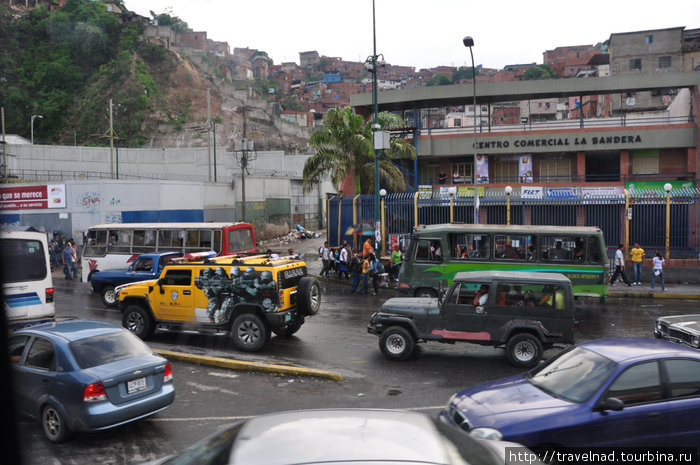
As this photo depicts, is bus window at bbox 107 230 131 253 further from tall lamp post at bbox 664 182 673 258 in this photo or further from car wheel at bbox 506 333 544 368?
tall lamp post at bbox 664 182 673 258

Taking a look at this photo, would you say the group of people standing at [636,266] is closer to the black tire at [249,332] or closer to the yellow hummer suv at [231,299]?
the yellow hummer suv at [231,299]

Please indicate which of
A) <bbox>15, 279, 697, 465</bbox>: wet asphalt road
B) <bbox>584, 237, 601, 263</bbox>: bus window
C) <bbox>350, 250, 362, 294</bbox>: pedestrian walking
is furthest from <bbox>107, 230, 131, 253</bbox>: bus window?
<bbox>584, 237, 601, 263</bbox>: bus window

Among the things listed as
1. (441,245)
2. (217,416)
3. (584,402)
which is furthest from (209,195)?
(584,402)

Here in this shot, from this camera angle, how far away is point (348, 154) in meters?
29.3

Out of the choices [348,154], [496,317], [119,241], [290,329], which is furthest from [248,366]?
[348,154]

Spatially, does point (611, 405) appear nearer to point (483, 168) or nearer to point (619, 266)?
point (619, 266)

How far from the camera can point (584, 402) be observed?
19.7ft

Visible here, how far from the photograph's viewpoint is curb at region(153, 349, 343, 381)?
34.5 feet

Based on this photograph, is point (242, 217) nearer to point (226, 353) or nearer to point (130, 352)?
point (226, 353)

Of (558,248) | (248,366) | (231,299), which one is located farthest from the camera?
(558,248)

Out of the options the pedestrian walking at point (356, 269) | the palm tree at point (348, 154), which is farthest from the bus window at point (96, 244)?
the palm tree at point (348, 154)

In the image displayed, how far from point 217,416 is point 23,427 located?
264 centimetres

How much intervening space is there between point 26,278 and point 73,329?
5.93 m

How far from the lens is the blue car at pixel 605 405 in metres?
5.79
